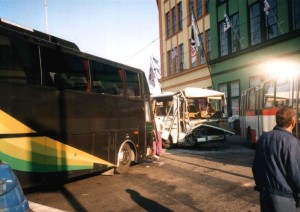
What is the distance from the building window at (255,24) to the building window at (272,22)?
93 cm

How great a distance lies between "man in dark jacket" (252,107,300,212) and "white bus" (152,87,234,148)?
13.9 metres

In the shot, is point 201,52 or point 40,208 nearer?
point 40,208

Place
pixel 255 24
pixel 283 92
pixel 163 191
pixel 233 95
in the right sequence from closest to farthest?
1. pixel 163 191
2. pixel 283 92
3. pixel 255 24
4. pixel 233 95

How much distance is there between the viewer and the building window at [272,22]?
74.8 ft

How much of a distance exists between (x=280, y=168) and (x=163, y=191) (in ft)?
16.4

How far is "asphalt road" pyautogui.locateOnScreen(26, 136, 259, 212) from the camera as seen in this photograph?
723 centimetres

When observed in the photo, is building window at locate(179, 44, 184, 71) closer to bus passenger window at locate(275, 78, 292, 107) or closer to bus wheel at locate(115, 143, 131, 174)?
bus passenger window at locate(275, 78, 292, 107)

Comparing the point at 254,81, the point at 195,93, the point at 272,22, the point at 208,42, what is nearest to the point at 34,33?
the point at 195,93

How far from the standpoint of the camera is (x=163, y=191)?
27.9 ft

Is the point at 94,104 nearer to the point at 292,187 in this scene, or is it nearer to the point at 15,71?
the point at 15,71

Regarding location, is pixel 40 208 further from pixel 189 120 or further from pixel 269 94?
pixel 189 120

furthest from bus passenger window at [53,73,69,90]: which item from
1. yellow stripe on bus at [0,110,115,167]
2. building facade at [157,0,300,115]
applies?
building facade at [157,0,300,115]

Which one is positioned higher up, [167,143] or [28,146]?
[28,146]

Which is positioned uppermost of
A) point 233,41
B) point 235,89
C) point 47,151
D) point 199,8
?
point 199,8
